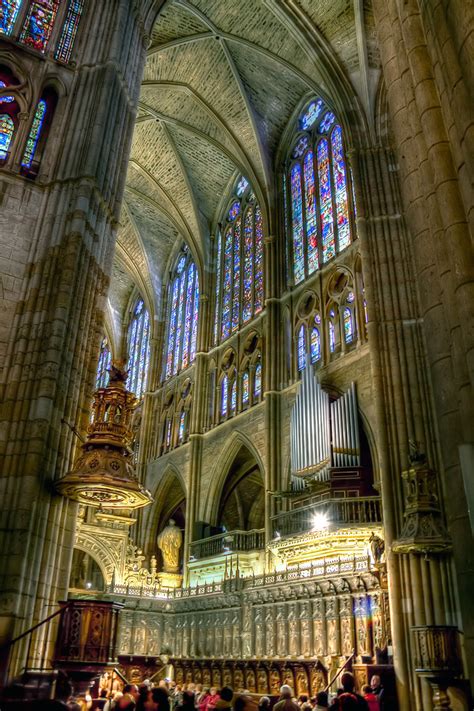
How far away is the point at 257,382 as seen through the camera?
21.5 meters

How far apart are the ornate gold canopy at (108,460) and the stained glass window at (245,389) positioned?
10970 mm

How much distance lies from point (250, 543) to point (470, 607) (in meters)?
15.0

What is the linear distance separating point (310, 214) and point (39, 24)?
36.0 ft

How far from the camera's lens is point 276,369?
20125 millimetres

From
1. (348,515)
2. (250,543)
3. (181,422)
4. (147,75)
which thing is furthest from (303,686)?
(147,75)

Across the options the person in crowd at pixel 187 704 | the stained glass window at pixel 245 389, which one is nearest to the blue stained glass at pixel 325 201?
the stained glass window at pixel 245 389

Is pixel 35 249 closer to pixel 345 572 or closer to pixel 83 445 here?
pixel 83 445

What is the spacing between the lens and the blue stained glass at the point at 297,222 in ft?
70.2

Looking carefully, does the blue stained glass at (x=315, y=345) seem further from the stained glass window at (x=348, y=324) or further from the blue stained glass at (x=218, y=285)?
the blue stained glass at (x=218, y=285)

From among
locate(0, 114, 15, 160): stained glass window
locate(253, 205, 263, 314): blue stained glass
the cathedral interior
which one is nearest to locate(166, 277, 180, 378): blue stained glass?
the cathedral interior

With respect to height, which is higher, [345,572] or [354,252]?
[354,252]

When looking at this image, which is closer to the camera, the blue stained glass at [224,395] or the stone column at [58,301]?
the stone column at [58,301]

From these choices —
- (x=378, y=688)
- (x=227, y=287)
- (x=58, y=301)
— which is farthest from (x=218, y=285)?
(x=378, y=688)

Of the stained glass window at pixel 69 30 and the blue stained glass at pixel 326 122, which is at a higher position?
the blue stained glass at pixel 326 122
